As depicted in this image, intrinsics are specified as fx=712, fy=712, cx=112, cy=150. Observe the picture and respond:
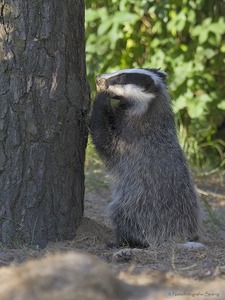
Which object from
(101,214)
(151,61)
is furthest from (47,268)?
(151,61)

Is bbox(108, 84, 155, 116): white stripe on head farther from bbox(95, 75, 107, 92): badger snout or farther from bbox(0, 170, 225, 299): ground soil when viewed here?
bbox(0, 170, 225, 299): ground soil

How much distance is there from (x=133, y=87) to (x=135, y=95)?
0.23 feet

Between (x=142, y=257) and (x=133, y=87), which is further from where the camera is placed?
(x=133, y=87)

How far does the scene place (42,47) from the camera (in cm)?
517

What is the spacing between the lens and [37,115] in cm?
517

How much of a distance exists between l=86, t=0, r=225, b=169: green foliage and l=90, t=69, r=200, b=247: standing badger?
3.23m

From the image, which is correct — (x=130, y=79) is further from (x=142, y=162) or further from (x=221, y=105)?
(x=221, y=105)

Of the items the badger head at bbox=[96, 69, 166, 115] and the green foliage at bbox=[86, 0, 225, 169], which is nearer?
the badger head at bbox=[96, 69, 166, 115]

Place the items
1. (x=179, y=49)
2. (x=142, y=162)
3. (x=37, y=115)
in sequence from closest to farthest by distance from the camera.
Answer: (x=37, y=115)
(x=142, y=162)
(x=179, y=49)

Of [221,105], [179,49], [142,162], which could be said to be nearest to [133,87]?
[142,162]

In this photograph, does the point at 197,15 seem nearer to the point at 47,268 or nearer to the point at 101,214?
the point at 101,214

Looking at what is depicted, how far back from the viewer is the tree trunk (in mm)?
5113

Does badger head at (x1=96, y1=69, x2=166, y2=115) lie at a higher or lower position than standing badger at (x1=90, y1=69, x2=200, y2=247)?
higher

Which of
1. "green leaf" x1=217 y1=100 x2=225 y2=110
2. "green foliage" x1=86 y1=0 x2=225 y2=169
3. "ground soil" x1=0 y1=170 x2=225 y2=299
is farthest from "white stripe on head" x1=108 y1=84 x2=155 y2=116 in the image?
"green leaf" x1=217 y1=100 x2=225 y2=110
